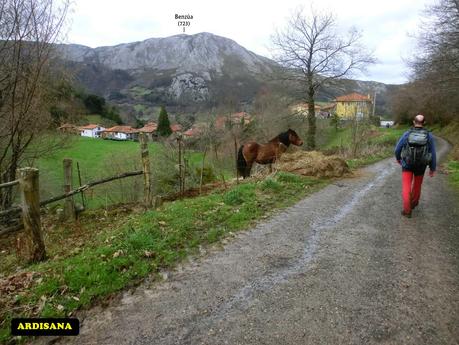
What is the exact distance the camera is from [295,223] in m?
6.32

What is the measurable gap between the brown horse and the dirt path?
21.8 ft

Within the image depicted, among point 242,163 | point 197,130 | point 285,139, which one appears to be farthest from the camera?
point 197,130

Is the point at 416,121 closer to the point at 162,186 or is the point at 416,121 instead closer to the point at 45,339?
the point at 45,339

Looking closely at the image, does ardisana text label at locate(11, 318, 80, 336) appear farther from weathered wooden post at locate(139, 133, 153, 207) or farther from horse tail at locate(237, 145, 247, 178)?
horse tail at locate(237, 145, 247, 178)

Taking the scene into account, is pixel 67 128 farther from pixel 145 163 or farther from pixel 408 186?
pixel 408 186

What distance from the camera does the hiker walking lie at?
6.28m

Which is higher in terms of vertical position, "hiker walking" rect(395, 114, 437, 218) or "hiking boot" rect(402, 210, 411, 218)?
"hiker walking" rect(395, 114, 437, 218)

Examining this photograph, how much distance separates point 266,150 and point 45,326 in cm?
1018

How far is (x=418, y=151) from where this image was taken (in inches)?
247

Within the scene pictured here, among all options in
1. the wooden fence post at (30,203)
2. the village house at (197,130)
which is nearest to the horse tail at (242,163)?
the wooden fence post at (30,203)

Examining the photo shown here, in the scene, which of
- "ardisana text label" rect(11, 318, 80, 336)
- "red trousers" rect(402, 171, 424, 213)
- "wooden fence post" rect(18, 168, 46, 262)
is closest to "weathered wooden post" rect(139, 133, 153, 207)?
"wooden fence post" rect(18, 168, 46, 262)

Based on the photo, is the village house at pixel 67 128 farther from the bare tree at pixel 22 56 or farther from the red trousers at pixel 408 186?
the red trousers at pixel 408 186

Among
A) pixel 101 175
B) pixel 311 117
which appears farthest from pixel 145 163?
pixel 311 117

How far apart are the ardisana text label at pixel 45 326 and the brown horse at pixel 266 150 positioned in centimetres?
987
